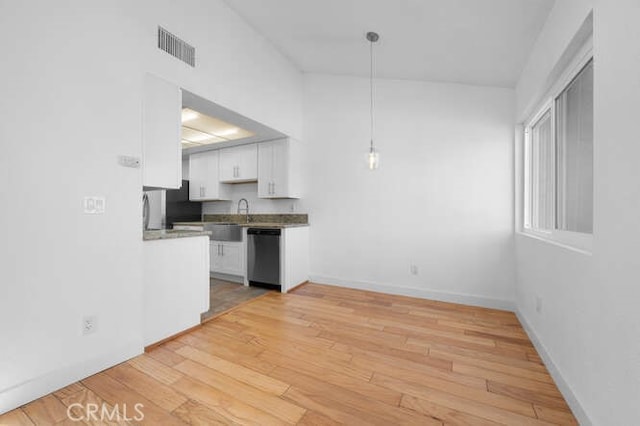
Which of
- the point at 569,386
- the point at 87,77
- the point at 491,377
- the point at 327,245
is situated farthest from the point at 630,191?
the point at 327,245

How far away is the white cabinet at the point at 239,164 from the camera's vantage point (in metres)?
4.46

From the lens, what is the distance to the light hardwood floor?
1513mm

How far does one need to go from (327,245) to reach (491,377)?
2654 mm

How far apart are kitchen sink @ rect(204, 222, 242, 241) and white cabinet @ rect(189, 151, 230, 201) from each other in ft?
2.18

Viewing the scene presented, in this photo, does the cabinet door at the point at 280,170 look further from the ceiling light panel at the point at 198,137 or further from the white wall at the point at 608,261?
the white wall at the point at 608,261

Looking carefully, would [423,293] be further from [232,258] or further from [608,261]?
[232,258]

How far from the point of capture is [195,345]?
2.29 metres

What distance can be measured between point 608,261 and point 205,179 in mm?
5135

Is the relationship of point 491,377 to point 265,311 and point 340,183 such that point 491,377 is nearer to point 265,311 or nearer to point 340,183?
point 265,311

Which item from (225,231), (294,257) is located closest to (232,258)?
(225,231)

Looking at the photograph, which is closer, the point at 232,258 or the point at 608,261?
the point at 608,261

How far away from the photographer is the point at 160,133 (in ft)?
7.40

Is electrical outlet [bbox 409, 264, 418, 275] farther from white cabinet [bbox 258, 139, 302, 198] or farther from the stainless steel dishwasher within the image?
white cabinet [bbox 258, 139, 302, 198]

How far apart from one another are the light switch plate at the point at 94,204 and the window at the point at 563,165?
10.3ft
